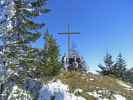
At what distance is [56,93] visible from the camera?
29516mm

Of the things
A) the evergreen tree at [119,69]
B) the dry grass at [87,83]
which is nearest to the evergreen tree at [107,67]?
the evergreen tree at [119,69]

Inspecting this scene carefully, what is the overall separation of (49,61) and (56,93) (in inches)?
132

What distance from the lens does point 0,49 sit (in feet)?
85.4

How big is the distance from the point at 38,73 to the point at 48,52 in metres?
2.28

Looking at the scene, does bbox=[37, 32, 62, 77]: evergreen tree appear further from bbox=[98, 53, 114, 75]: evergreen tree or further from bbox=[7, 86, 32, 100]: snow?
bbox=[98, 53, 114, 75]: evergreen tree

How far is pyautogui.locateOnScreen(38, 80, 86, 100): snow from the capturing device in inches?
1155

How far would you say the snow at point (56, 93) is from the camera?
29328 millimetres

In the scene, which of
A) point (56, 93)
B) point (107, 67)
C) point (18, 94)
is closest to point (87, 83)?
point (56, 93)

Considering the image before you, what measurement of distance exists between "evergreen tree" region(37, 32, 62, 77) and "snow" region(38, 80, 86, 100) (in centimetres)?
140

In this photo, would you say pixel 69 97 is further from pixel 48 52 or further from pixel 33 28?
pixel 33 28

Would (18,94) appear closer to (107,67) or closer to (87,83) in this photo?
(87,83)

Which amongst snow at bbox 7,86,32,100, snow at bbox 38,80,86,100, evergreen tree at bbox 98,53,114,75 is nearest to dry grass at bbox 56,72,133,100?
snow at bbox 38,80,86,100

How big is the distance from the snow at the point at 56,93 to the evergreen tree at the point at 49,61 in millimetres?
1395

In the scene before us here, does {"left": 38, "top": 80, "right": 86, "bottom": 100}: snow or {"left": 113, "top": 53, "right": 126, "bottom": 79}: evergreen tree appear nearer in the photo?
{"left": 38, "top": 80, "right": 86, "bottom": 100}: snow
